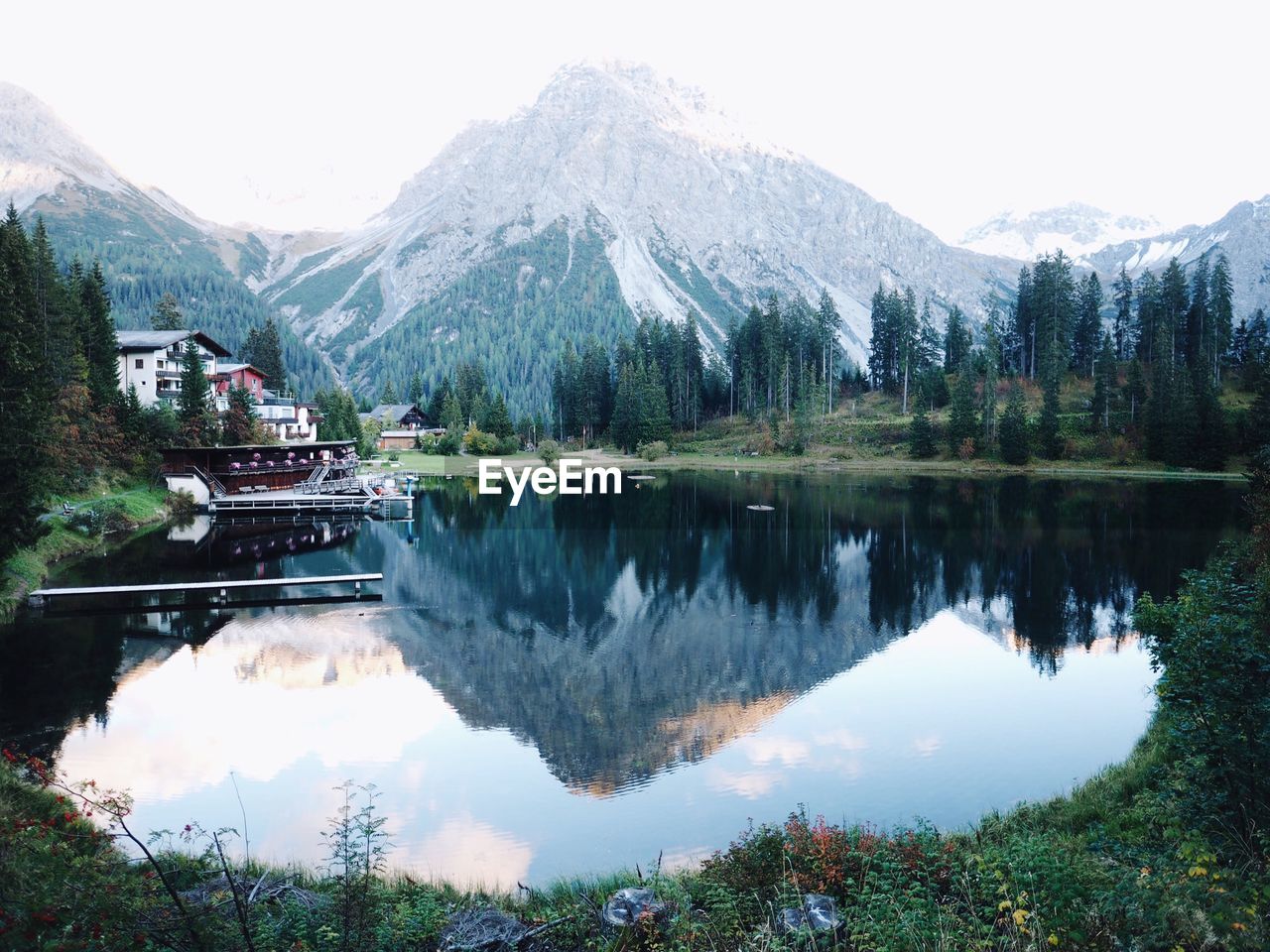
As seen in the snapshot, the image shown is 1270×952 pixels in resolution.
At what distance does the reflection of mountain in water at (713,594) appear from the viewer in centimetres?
2327

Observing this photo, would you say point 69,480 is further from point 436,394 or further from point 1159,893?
point 436,394

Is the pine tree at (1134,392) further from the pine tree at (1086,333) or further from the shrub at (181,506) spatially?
the shrub at (181,506)

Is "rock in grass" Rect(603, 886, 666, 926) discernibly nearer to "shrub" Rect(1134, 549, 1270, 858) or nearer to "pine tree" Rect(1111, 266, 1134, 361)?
"shrub" Rect(1134, 549, 1270, 858)

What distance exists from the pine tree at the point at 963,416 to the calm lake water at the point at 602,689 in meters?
50.9

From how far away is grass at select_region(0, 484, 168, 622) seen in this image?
33.2 m

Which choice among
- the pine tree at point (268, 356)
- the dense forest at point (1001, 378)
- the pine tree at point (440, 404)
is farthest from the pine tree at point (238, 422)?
the pine tree at point (440, 404)

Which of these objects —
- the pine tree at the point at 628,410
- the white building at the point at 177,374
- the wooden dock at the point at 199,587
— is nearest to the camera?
the wooden dock at the point at 199,587

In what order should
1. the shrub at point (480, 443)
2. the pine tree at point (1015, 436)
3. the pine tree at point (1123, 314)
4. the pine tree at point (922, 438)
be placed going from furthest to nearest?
the shrub at point (480, 443) → the pine tree at point (1123, 314) → the pine tree at point (922, 438) → the pine tree at point (1015, 436)

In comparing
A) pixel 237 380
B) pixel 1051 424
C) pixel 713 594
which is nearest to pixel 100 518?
pixel 713 594

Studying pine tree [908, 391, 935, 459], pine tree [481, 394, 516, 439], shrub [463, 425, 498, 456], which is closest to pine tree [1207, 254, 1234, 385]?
pine tree [908, 391, 935, 459]

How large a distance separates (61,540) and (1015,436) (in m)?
89.7

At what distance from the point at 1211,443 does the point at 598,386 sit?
8326 cm

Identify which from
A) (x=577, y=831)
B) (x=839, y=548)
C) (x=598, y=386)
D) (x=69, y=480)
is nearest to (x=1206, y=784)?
(x=577, y=831)

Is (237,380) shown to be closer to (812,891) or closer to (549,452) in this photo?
(549,452)
